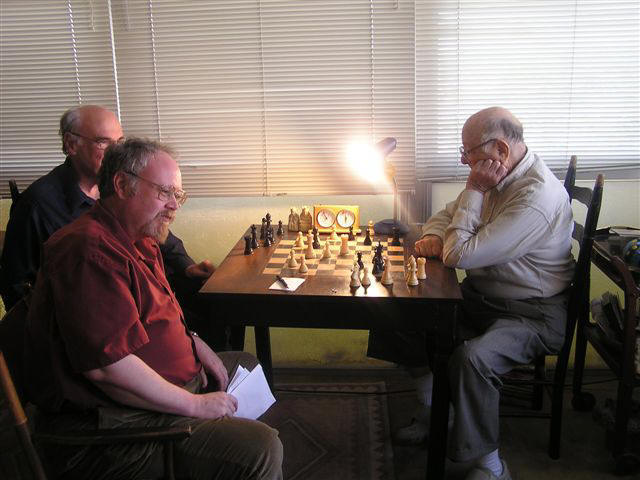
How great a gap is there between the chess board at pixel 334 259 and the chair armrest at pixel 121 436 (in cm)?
86

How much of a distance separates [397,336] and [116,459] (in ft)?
4.12

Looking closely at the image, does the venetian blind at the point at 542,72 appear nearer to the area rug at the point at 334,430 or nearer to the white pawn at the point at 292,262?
the white pawn at the point at 292,262

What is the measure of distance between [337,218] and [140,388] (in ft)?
4.52

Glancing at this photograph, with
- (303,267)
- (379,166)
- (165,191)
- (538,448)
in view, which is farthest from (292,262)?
(538,448)

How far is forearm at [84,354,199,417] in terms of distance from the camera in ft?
4.70

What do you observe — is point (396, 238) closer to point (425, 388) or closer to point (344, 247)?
point (344, 247)

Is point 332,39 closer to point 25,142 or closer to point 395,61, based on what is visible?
point 395,61

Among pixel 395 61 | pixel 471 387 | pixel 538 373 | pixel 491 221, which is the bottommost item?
pixel 538 373

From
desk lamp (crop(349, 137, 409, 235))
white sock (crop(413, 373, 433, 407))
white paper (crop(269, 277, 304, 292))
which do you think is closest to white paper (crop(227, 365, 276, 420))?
white paper (crop(269, 277, 304, 292))

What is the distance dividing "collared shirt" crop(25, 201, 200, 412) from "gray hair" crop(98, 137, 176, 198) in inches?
2.8

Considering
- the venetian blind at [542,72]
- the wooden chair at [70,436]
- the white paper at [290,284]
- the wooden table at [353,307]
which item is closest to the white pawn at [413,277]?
the wooden table at [353,307]

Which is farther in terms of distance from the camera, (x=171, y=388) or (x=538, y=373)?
(x=538, y=373)

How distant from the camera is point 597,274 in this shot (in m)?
2.99

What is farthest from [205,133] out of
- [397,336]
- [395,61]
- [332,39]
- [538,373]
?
[538,373]
